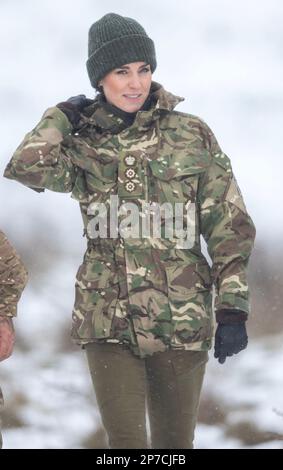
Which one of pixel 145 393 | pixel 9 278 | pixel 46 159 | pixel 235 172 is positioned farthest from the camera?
pixel 235 172

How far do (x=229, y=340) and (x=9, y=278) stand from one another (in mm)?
897

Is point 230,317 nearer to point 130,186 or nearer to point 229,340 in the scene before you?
point 229,340

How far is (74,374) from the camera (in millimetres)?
8656

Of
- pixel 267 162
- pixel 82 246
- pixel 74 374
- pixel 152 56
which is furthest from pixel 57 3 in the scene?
pixel 152 56

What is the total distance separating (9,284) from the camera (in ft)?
14.1

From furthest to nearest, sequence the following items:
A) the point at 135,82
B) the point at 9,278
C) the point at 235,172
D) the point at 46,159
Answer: the point at 235,172, the point at 135,82, the point at 46,159, the point at 9,278

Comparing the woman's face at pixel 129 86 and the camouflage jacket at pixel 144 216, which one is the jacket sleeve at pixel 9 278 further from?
the woman's face at pixel 129 86

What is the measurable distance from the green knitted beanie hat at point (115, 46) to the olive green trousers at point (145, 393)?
3.88 feet

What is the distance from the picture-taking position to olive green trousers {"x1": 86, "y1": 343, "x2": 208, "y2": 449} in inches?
170

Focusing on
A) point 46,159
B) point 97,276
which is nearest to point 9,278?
point 97,276

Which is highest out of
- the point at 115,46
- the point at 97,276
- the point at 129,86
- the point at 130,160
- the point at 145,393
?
the point at 115,46

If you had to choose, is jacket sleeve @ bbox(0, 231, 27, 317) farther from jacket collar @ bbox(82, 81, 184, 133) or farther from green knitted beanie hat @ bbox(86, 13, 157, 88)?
green knitted beanie hat @ bbox(86, 13, 157, 88)

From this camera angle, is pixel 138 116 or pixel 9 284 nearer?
pixel 9 284

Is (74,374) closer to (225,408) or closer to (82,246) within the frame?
(225,408)
